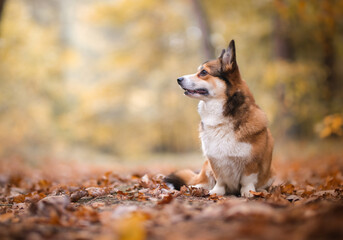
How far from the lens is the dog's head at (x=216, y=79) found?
3939 millimetres

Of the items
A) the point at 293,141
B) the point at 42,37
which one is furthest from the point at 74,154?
the point at 293,141

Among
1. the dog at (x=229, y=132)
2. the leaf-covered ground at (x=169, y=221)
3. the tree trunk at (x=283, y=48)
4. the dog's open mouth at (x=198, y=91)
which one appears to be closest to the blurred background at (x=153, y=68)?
the tree trunk at (x=283, y=48)

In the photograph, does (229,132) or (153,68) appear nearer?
(229,132)

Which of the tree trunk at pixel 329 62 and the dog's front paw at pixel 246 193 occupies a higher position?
the tree trunk at pixel 329 62

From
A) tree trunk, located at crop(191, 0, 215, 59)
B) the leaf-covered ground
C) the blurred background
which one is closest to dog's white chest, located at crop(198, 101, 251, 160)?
the leaf-covered ground

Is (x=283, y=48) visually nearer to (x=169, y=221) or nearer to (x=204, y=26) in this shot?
(x=204, y=26)

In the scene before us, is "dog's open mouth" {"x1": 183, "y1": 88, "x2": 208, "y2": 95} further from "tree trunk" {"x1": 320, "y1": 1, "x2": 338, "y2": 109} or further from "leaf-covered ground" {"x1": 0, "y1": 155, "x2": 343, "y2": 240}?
"tree trunk" {"x1": 320, "y1": 1, "x2": 338, "y2": 109}

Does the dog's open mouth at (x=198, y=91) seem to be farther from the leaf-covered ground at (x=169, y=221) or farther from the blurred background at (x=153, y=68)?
the blurred background at (x=153, y=68)

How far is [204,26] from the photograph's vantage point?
35.8 feet

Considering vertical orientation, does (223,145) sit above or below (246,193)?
above

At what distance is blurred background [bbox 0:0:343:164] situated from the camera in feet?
33.5

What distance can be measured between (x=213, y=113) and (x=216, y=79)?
449 mm

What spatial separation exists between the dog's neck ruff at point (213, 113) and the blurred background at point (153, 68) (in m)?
2.90

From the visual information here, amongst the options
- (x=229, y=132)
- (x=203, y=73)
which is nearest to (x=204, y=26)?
(x=203, y=73)
